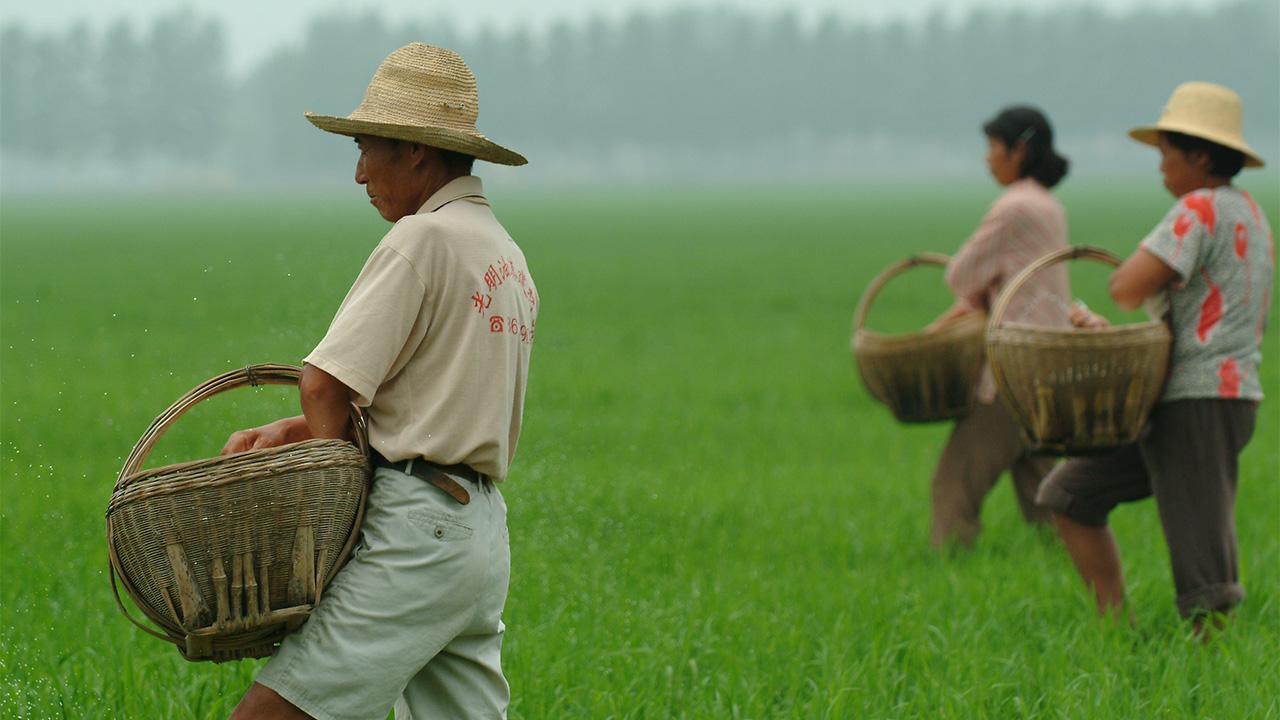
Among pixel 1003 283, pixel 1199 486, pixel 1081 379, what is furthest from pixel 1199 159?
pixel 1003 283

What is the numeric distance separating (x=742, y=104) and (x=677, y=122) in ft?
30.5

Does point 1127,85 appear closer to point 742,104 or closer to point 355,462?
point 742,104

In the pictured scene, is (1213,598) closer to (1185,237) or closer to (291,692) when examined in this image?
(1185,237)

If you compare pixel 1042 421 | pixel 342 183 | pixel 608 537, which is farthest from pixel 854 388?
pixel 342 183

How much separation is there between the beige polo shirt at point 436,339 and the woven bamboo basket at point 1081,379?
2512mm

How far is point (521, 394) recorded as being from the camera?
3135 millimetres

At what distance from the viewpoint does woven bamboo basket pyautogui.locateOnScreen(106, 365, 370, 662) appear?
2723 mm

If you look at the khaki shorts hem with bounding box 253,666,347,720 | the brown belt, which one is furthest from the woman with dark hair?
the khaki shorts hem with bounding box 253,666,347,720

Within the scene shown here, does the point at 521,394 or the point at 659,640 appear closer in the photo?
the point at 521,394

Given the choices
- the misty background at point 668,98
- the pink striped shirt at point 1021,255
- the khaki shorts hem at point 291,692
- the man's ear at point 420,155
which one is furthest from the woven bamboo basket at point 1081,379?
the misty background at point 668,98

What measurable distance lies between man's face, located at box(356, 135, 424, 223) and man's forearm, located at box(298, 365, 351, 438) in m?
0.41

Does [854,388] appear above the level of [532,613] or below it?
below

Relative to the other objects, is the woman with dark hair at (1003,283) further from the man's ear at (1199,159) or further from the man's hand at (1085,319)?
the man's ear at (1199,159)

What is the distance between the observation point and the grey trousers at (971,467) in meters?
6.69
